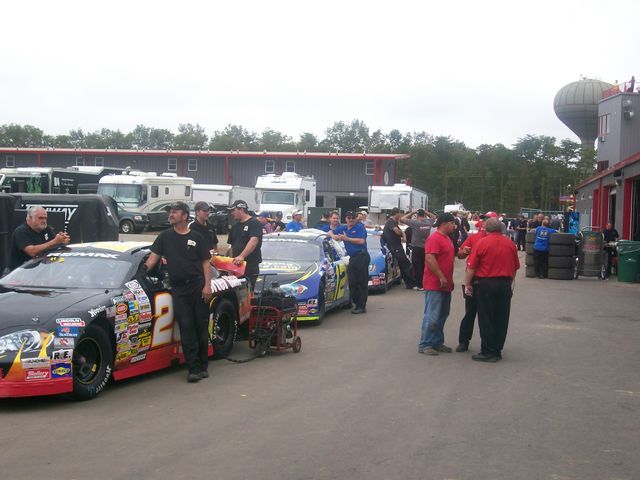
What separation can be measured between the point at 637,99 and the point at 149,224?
25.2m

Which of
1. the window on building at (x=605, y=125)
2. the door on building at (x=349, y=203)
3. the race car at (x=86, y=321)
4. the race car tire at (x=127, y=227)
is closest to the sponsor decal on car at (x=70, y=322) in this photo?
the race car at (x=86, y=321)

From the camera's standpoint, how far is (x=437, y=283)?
10.2m

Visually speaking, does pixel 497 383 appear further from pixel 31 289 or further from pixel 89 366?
pixel 31 289

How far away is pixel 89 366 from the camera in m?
7.55

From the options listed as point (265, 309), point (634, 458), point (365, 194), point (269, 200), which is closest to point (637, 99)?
point (269, 200)

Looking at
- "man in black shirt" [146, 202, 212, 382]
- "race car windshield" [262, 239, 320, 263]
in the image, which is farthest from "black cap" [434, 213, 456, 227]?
"race car windshield" [262, 239, 320, 263]

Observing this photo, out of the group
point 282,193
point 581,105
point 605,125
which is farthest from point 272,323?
point 581,105

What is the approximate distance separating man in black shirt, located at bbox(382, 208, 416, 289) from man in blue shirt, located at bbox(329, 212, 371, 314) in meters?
3.77

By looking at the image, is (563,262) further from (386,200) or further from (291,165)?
(291,165)

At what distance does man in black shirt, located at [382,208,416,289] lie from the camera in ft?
59.9

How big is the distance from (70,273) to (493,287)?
5059 mm

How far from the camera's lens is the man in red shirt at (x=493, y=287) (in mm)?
9891

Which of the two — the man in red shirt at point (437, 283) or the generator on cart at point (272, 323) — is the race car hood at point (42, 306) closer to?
the generator on cart at point (272, 323)

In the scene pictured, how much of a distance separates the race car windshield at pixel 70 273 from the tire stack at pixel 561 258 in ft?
55.0
